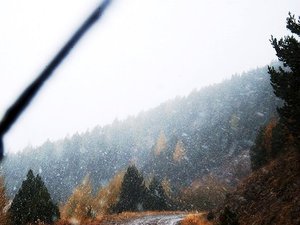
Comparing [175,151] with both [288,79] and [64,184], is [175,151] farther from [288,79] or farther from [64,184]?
→ [288,79]

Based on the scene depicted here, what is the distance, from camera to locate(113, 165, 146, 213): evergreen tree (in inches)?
2117

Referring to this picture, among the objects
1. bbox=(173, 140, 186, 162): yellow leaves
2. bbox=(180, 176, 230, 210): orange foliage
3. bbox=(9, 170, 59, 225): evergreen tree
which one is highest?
bbox=(9, 170, 59, 225): evergreen tree

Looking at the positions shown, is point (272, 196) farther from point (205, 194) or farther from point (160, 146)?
point (160, 146)

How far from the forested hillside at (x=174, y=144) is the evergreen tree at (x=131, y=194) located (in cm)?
5255

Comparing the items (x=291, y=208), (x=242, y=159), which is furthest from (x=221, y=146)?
(x=291, y=208)

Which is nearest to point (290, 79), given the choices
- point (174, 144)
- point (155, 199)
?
point (155, 199)

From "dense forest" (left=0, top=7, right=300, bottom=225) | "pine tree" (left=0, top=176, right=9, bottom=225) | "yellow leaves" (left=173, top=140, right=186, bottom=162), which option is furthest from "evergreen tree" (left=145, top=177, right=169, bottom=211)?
"yellow leaves" (left=173, top=140, right=186, bottom=162)

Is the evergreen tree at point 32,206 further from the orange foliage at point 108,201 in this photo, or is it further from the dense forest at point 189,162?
the orange foliage at point 108,201

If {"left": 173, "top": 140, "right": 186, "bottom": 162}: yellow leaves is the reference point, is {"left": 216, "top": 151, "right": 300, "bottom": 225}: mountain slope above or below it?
above

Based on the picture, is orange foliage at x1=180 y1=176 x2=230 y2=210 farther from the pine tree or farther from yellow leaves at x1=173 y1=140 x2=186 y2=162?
the pine tree

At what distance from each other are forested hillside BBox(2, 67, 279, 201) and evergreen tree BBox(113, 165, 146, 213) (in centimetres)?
5255

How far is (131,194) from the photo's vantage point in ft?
179

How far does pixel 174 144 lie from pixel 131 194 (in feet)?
269

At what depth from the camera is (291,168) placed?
23.0 meters
